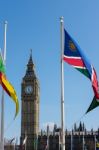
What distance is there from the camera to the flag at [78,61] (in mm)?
18219

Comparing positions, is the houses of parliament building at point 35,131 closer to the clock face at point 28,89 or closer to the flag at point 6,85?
the clock face at point 28,89

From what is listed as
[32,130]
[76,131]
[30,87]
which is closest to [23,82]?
[30,87]

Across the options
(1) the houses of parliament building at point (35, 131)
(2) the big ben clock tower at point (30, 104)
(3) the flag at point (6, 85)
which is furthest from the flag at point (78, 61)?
(2) the big ben clock tower at point (30, 104)

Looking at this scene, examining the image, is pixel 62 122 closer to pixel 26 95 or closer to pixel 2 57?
pixel 2 57

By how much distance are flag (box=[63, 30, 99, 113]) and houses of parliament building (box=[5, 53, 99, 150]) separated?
3441 inches

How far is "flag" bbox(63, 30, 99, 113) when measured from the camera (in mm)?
18219

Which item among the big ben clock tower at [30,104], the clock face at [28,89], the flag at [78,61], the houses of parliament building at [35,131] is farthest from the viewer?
the clock face at [28,89]

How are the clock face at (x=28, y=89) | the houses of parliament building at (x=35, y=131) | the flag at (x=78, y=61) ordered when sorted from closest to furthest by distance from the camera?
1. the flag at (x=78, y=61)
2. the houses of parliament building at (x=35, y=131)
3. the clock face at (x=28, y=89)

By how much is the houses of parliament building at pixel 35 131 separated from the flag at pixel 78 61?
287ft

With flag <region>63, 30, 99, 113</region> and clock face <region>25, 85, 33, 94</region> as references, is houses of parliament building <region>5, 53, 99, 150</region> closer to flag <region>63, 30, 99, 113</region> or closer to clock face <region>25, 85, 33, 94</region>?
clock face <region>25, 85, 33, 94</region>

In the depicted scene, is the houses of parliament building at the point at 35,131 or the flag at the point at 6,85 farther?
the houses of parliament building at the point at 35,131

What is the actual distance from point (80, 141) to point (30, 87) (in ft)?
57.1

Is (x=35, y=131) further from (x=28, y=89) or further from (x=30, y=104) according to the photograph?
(x=28, y=89)

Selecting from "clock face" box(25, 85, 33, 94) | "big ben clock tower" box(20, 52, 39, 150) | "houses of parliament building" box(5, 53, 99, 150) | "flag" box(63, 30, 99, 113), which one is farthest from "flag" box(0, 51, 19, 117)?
"clock face" box(25, 85, 33, 94)
